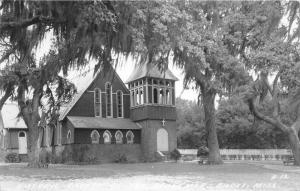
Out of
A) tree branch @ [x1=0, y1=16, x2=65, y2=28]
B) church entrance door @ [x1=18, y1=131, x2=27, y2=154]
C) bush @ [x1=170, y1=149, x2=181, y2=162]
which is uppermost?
tree branch @ [x1=0, y1=16, x2=65, y2=28]

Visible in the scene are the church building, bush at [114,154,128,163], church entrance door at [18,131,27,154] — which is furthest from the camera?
church entrance door at [18,131,27,154]

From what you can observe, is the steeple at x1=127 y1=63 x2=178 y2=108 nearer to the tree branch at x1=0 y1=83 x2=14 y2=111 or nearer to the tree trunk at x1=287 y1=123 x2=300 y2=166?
the tree trunk at x1=287 y1=123 x2=300 y2=166

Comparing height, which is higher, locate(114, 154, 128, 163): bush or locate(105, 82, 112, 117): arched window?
locate(105, 82, 112, 117): arched window

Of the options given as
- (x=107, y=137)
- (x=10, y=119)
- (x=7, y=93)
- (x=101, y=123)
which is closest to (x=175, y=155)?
(x=107, y=137)

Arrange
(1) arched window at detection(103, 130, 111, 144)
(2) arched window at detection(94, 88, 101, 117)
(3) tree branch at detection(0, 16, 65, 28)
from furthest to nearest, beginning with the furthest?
(2) arched window at detection(94, 88, 101, 117)
(1) arched window at detection(103, 130, 111, 144)
(3) tree branch at detection(0, 16, 65, 28)

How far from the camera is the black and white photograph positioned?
13859mm

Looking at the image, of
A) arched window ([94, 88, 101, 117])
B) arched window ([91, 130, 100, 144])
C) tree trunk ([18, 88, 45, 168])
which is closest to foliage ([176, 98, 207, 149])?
arched window ([94, 88, 101, 117])

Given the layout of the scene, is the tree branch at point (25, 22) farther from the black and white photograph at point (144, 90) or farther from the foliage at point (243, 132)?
the foliage at point (243, 132)

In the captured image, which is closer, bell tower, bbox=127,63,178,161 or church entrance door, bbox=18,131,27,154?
bell tower, bbox=127,63,178,161

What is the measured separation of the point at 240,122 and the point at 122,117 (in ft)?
59.9

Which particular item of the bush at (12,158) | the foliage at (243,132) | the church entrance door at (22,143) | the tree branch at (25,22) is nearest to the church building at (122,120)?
the bush at (12,158)

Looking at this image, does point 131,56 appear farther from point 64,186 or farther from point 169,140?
point 169,140

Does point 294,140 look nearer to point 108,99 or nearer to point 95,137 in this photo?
point 95,137

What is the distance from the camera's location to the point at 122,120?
43.0 metres
